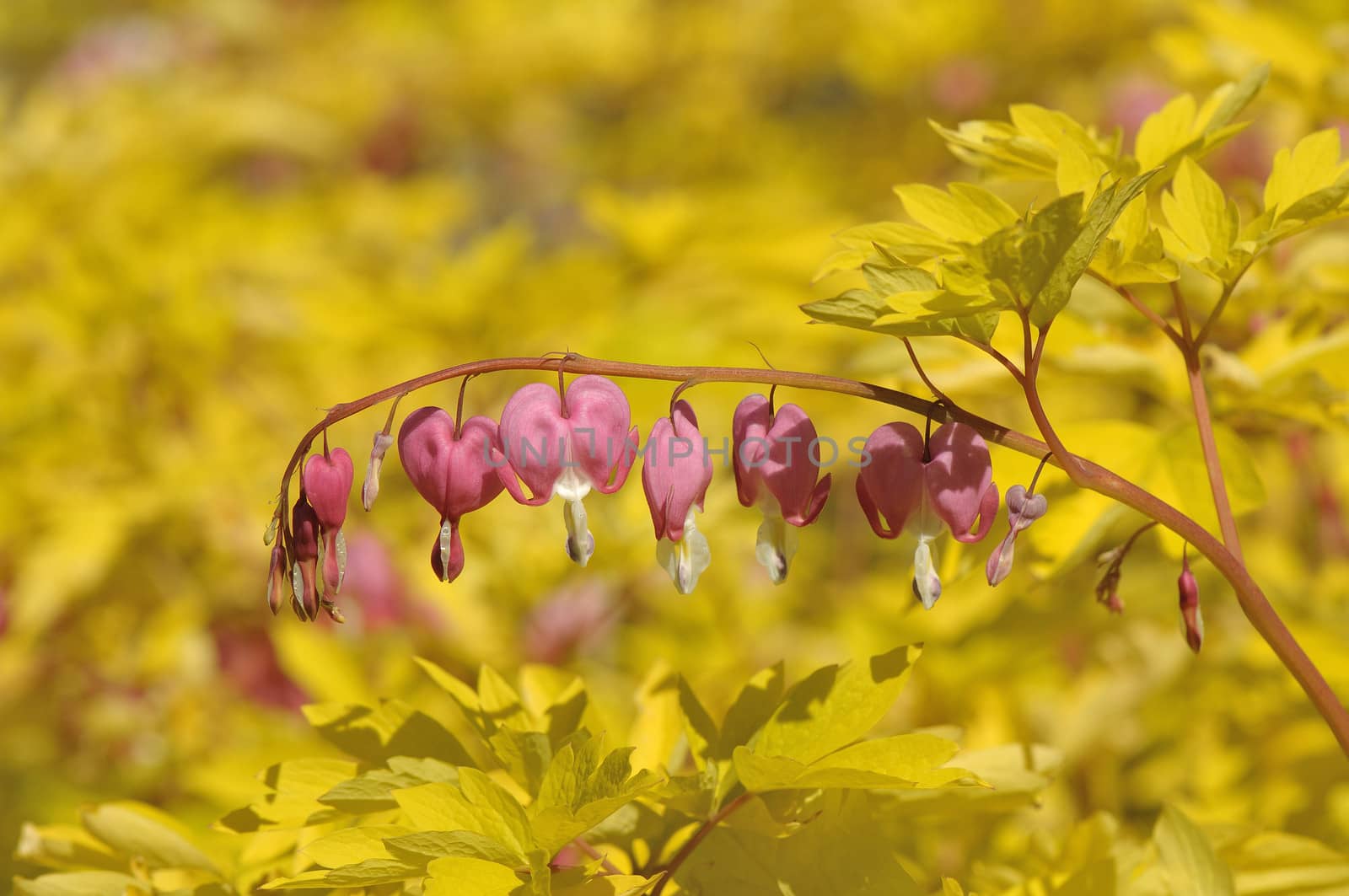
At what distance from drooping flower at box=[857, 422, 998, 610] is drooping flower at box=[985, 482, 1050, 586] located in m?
0.02

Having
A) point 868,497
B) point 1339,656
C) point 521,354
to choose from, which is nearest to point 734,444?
point 868,497

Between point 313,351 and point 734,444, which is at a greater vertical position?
point 313,351

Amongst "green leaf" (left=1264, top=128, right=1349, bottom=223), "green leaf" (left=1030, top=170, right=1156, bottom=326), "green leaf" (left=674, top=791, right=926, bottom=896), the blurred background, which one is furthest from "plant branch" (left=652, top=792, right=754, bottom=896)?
"green leaf" (left=1264, top=128, right=1349, bottom=223)

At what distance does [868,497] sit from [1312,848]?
47 centimetres

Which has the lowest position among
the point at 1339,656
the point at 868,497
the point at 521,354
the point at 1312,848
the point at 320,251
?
the point at 1312,848

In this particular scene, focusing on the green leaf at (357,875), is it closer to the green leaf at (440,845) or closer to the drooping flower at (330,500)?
the green leaf at (440,845)

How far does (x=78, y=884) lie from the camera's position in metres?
0.78

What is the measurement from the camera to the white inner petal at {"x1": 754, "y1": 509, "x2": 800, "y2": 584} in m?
0.70

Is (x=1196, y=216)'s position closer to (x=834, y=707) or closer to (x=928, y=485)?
(x=928, y=485)

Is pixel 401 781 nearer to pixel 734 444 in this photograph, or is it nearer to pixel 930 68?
pixel 734 444

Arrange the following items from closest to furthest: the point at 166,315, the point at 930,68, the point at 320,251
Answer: the point at 166,315
the point at 320,251
the point at 930,68

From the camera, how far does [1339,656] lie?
1050 mm

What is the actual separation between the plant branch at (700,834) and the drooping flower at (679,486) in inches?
5.4

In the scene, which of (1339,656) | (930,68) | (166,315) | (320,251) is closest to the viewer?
(1339,656)
